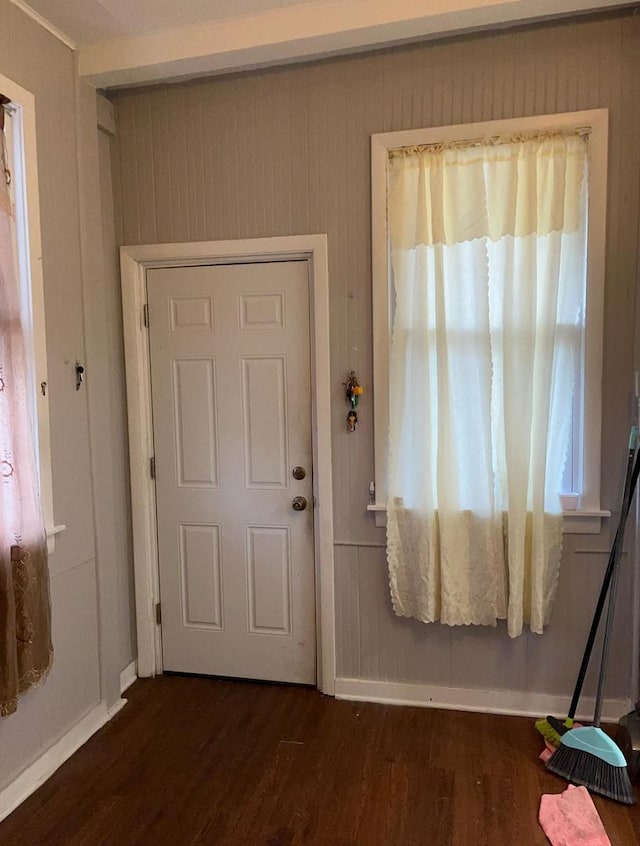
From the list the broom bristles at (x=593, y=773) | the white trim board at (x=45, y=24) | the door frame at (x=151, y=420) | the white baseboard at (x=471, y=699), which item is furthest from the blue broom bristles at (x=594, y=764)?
the white trim board at (x=45, y=24)

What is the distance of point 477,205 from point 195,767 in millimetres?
2427

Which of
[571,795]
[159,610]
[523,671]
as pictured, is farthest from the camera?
[159,610]

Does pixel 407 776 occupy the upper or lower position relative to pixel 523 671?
lower

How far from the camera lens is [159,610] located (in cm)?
303

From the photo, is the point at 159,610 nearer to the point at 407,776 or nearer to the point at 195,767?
the point at 195,767

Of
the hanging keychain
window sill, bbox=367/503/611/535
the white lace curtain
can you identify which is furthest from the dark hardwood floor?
the hanging keychain

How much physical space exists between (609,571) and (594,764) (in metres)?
0.67

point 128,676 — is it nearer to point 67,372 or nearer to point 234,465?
point 234,465

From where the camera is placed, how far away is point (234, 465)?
2.87 m

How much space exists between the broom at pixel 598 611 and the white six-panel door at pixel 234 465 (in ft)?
3.45

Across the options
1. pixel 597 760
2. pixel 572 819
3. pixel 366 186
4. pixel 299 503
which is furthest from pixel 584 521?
pixel 366 186

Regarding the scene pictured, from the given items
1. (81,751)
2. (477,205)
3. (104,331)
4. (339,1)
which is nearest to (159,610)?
(81,751)

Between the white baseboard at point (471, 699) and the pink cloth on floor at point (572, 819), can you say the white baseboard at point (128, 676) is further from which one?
the pink cloth on floor at point (572, 819)

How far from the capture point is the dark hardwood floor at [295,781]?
6.48 feet
